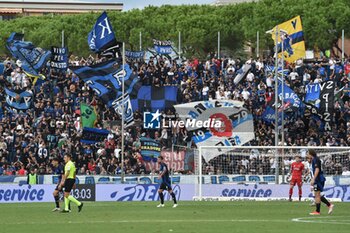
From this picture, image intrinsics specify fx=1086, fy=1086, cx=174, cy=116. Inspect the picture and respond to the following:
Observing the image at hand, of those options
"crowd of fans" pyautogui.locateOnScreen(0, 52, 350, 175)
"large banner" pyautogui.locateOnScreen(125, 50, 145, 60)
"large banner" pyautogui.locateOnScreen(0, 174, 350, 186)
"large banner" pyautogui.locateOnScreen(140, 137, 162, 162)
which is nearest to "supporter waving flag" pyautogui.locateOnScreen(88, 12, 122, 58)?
"crowd of fans" pyautogui.locateOnScreen(0, 52, 350, 175)

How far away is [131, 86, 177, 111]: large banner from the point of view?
208 ft

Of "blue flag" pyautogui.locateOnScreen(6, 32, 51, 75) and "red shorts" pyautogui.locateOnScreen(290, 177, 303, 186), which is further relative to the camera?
"blue flag" pyautogui.locateOnScreen(6, 32, 51, 75)

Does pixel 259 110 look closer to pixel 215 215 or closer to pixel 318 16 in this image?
pixel 215 215

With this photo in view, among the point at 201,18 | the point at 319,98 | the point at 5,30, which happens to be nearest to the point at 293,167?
the point at 319,98

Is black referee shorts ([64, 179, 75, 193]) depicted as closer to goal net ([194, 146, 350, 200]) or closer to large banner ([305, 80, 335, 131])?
goal net ([194, 146, 350, 200])

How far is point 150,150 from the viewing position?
58.3m

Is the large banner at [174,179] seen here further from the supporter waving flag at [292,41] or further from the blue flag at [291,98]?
the supporter waving flag at [292,41]

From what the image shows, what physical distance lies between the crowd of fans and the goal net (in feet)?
21.9

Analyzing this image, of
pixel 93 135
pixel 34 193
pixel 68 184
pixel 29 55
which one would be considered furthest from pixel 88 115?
pixel 68 184

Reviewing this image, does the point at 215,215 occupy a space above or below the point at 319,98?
below

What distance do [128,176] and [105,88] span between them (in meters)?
8.65

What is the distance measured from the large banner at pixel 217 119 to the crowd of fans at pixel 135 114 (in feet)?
2.61

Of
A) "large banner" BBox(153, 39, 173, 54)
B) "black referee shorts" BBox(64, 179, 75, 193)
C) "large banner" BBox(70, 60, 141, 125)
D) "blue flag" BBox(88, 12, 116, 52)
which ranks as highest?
"large banner" BBox(153, 39, 173, 54)

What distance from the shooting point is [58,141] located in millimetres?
60531
